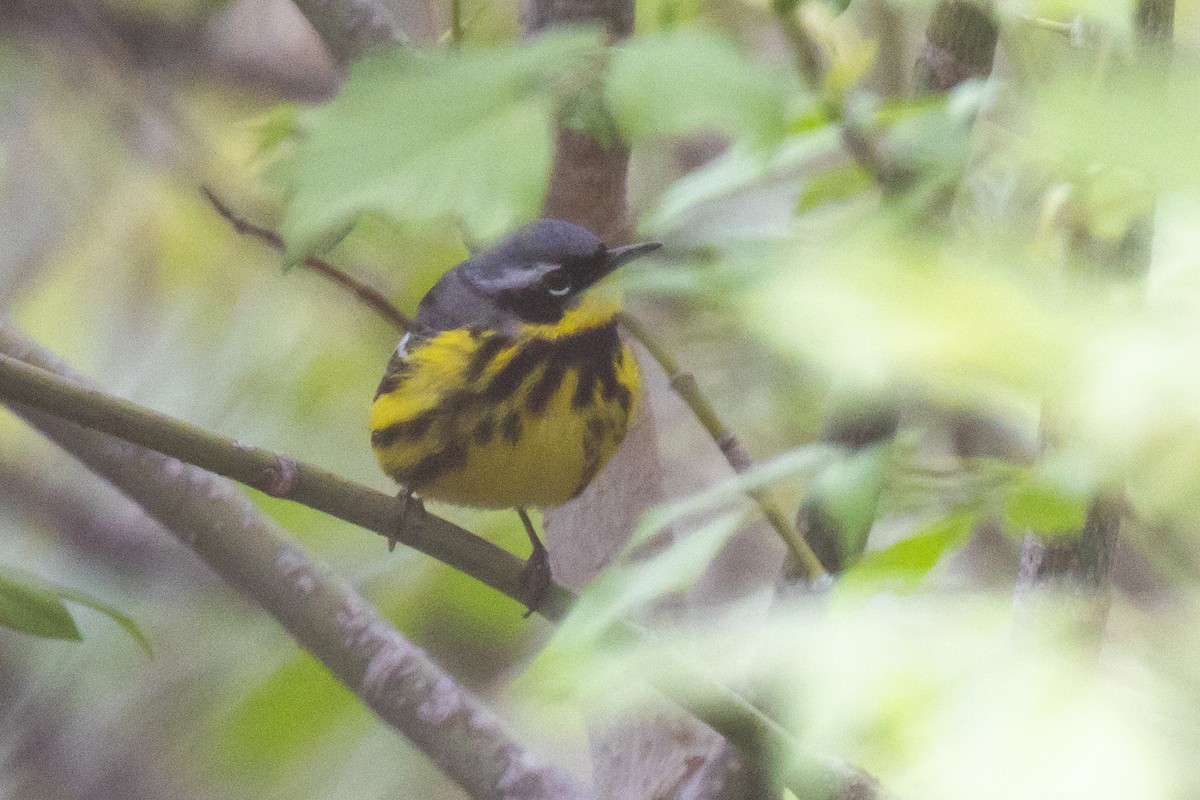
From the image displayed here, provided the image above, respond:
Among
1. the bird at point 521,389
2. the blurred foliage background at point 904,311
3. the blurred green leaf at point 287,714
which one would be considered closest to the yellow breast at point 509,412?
the bird at point 521,389

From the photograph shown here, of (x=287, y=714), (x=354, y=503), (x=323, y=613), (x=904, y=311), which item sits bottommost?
(x=287, y=714)

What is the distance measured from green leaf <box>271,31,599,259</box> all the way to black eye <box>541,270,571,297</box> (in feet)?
1.75

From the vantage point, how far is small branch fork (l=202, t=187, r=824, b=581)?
815mm

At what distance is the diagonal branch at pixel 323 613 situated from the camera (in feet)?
3.53

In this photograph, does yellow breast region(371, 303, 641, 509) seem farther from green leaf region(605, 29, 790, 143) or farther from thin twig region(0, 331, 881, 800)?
green leaf region(605, 29, 790, 143)

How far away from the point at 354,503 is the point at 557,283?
1.32 feet

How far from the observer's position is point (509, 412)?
1.12m

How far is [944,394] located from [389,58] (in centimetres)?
→ 39

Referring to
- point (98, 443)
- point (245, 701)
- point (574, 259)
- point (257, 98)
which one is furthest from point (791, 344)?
point (257, 98)

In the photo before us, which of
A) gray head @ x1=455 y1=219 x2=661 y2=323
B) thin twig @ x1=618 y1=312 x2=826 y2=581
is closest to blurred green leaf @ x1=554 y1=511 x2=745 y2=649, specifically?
thin twig @ x1=618 y1=312 x2=826 y2=581

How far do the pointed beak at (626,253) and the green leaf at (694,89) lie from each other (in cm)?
41

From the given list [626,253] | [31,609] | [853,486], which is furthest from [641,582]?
[626,253]

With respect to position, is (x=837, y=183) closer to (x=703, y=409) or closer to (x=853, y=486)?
(x=853, y=486)

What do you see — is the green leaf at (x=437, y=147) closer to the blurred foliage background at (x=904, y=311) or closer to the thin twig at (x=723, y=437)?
the blurred foliage background at (x=904, y=311)
